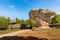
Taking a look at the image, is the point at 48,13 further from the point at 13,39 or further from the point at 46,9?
the point at 13,39

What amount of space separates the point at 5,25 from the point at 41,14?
10929mm

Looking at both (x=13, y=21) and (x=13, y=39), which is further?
(x=13, y=21)

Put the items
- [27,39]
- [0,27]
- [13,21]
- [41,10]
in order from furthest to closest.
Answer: [13,21] → [0,27] → [41,10] → [27,39]

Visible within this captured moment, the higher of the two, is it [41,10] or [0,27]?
[41,10]

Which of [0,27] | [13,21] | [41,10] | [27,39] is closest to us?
[27,39]

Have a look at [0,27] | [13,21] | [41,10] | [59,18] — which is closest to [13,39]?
[41,10]

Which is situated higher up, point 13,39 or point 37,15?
point 37,15

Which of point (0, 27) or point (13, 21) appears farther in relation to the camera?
point (13, 21)

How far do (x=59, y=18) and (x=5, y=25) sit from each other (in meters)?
26.6

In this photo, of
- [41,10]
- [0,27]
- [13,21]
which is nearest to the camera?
[41,10]

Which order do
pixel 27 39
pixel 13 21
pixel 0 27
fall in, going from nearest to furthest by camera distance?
pixel 27 39 < pixel 0 27 < pixel 13 21

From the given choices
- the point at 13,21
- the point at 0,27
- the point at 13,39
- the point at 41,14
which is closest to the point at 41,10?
the point at 41,14

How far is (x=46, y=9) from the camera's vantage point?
105 ft

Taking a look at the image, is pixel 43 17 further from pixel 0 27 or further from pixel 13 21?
pixel 13 21
